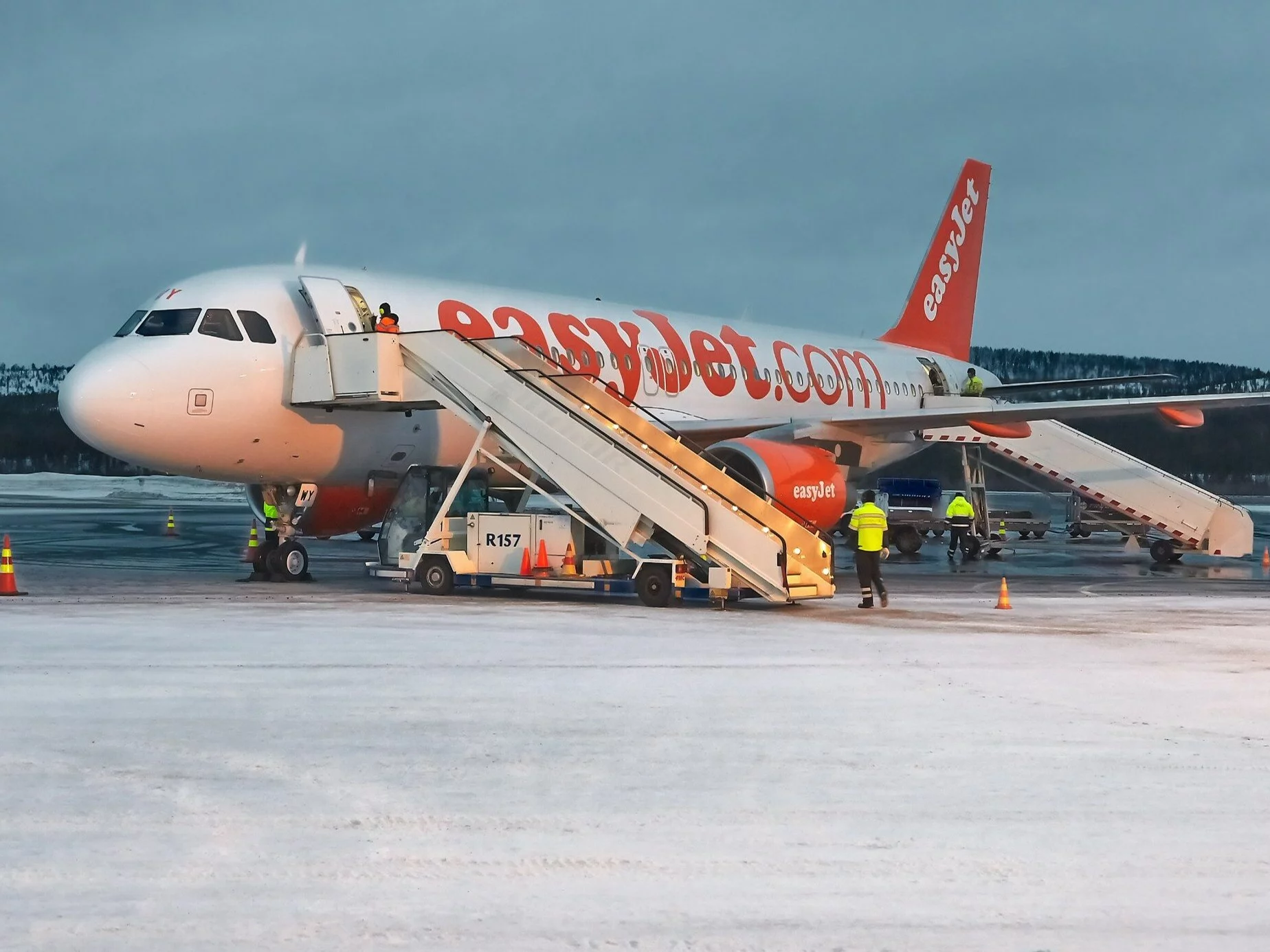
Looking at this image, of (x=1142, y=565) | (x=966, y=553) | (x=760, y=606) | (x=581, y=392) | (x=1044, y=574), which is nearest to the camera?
(x=760, y=606)

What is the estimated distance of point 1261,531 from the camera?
3938 cm

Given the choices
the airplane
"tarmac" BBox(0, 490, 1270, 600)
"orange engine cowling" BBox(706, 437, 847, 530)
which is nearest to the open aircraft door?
the airplane

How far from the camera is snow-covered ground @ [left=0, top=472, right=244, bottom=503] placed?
197 ft

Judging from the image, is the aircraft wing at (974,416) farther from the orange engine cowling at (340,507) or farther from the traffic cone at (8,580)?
the traffic cone at (8,580)

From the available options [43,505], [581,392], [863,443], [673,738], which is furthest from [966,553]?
[43,505]

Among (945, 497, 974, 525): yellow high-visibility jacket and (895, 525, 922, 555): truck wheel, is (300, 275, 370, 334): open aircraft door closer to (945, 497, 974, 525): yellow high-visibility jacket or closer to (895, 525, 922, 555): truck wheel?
(945, 497, 974, 525): yellow high-visibility jacket

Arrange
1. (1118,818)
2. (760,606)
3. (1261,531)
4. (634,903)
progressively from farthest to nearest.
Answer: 1. (1261,531)
2. (760,606)
3. (1118,818)
4. (634,903)

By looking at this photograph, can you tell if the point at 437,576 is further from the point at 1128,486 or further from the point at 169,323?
the point at 1128,486

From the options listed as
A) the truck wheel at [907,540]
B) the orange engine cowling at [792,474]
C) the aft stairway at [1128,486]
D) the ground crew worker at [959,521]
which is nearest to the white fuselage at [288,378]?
the orange engine cowling at [792,474]

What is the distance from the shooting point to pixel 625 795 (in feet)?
20.0

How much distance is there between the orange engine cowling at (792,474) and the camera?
1731 centimetres

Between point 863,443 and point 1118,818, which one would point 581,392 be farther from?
point 1118,818

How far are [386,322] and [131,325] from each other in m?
2.83

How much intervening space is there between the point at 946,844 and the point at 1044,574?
16.9 m
